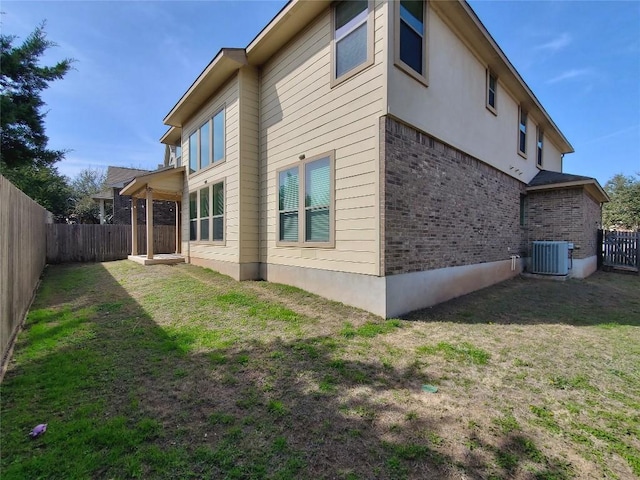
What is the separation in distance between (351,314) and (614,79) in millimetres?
17457

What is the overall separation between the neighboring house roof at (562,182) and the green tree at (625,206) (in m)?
22.2

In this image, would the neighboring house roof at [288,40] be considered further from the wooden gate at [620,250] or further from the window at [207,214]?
the wooden gate at [620,250]

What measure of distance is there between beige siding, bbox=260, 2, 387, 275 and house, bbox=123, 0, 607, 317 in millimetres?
33

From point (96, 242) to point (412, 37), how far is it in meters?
15.8

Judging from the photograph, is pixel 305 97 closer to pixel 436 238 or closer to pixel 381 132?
pixel 381 132

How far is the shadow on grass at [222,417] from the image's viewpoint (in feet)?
6.93

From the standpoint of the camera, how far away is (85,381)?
3252 mm

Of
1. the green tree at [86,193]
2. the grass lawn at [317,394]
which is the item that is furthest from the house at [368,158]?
the green tree at [86,193]

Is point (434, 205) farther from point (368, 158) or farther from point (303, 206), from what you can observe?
point (303, 206)

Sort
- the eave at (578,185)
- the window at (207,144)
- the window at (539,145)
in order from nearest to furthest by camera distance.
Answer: the window at (207,144) → the eave at (578,185) → the window at (539,145)

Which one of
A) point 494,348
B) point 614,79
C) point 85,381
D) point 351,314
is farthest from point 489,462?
point 614,79

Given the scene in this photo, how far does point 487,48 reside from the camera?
8.27 metres

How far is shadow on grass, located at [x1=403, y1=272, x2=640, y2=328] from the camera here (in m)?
5.85

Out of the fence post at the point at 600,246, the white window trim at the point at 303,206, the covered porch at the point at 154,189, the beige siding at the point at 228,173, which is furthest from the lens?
the fence post at the point at 600,246
